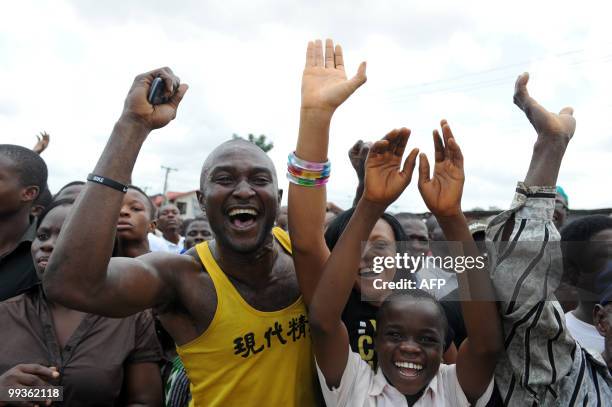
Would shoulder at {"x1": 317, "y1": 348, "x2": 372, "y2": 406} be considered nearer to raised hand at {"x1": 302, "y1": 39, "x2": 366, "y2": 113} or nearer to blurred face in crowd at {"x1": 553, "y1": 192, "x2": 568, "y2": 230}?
raised hand at {"x1": 302, "y1": 39, "x2": 366, "y2": 113}

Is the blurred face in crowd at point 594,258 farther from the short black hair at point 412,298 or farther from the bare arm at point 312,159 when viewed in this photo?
the bare arm at point 312,159

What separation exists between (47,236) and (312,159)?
155 centimetres

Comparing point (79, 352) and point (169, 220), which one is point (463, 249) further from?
point (169, 220)

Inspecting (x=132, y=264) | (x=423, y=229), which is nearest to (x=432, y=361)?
(x=132, y=264)

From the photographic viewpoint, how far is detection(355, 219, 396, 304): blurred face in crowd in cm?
235

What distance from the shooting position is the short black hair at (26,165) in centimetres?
318

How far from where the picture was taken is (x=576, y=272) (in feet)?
7.72

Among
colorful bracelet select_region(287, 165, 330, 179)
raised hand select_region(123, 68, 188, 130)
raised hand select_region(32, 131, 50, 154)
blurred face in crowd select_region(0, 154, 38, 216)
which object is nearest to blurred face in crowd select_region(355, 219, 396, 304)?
colorful bracelet select_region(287, 165, 330, 179)

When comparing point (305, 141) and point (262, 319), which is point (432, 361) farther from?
point (305, 141)

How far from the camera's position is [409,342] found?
6.99ft

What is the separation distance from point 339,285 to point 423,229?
2965mm

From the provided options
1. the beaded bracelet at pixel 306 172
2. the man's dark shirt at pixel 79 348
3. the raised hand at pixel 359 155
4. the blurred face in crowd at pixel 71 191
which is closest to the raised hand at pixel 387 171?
the beaded bracelet at pixel 306 172

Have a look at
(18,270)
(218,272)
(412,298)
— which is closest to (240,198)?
(218,272)

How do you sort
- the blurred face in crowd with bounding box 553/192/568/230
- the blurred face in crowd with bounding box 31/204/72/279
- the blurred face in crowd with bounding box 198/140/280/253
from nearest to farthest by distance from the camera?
1. the blurred face in crowd with bounding box 198/140/280/253
2. the blurred face in crowd with bounding box 31/204/72/279
3. the blurred face in crowd with bounding box 553/192/568/230
